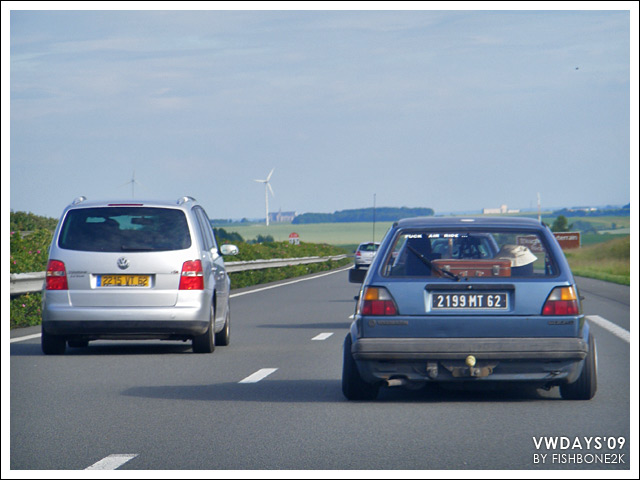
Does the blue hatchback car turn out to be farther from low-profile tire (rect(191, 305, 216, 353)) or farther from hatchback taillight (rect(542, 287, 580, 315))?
low-profile tire (rect(191, 305, 216, 353))

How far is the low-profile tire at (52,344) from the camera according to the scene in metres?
13.6

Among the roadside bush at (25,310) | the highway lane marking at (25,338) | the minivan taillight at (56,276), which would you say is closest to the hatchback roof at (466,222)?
the minivan taillight at (56,276)

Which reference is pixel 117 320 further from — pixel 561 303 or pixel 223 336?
pixel 561 303

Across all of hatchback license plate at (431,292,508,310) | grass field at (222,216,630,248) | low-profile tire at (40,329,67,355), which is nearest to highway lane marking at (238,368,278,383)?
hatchback license plate at (431,292,508,310)

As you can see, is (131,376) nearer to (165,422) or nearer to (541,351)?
(165,422)

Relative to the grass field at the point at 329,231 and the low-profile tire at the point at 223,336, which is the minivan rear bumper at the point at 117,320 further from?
the grass field at the point at 329,231

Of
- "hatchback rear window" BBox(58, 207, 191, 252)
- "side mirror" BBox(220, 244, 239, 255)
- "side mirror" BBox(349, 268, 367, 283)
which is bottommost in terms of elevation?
"side mirror" BBox(349, 268, 367, 283)

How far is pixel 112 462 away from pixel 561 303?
3785 mm

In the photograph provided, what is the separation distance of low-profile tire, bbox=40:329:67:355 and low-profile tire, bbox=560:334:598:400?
6.48 meters

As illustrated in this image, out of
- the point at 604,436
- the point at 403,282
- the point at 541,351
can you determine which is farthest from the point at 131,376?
the point at 604,436

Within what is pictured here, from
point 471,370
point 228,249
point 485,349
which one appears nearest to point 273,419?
point 471,370

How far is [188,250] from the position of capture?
44.6 ft

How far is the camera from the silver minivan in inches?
523

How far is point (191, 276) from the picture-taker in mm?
13555
